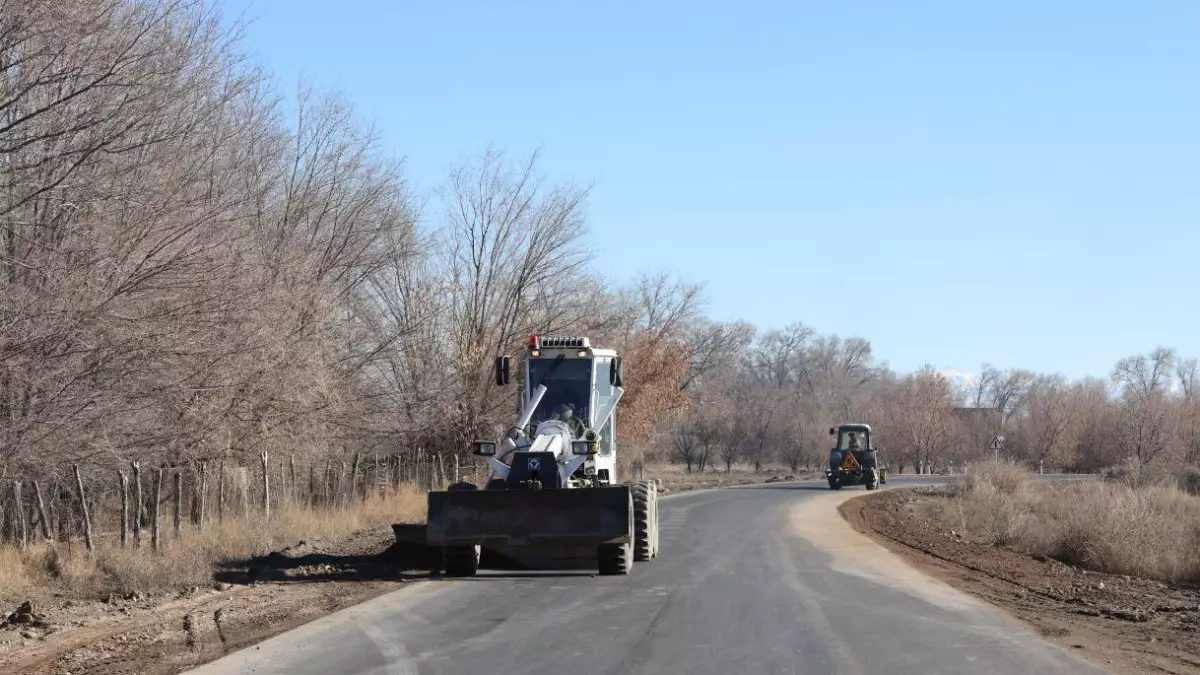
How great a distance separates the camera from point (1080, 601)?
15875mm

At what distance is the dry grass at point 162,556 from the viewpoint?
16203 millimetres

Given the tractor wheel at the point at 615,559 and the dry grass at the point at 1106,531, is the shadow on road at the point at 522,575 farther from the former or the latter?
the dry grass at the point at 1106,531

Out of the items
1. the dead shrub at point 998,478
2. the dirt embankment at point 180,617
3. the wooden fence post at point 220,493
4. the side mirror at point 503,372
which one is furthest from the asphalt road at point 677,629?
the dead shrub at point 998,478

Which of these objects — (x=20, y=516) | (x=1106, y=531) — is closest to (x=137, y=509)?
(x=20, y=516)

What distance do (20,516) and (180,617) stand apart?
20.4 ft

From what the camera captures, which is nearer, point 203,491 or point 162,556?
point 162,556

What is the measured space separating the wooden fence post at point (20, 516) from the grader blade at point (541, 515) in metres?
6.25

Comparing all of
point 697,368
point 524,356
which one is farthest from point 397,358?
point 697,368

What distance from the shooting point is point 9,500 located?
18422 millimetres

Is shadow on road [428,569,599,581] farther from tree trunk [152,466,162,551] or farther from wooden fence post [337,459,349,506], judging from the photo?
wooden fence post [337,459,349,506]

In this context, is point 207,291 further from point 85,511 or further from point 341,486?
point 341,486

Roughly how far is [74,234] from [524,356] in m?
7.31

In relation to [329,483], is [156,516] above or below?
below

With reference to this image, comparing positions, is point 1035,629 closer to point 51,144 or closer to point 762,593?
point 762,593
